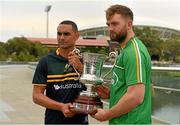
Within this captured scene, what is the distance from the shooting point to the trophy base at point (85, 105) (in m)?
2.53

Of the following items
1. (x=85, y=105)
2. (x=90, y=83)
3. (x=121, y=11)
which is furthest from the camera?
(x=90, y=83)

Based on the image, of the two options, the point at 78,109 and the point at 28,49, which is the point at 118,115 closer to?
the point at 78,109

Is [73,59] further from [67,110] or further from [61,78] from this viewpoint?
[67,110]

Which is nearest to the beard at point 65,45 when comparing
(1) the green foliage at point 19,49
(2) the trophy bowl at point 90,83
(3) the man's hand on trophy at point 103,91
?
(2) the trophy bowl at point 90,83

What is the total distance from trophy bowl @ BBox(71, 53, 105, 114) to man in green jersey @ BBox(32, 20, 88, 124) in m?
0.11

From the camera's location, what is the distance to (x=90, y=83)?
2662 millimetres

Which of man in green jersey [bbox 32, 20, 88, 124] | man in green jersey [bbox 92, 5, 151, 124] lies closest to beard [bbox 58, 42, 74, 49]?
man in green jersey [bbox 32, 20, 88, 124]

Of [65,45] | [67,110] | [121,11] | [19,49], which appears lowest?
[19,49]

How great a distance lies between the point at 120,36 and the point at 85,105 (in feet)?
1.59

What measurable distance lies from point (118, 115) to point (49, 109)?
0.70m

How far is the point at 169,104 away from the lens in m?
7.07

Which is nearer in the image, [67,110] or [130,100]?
[130,100]

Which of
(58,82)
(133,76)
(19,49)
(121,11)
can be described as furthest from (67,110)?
(19,49)

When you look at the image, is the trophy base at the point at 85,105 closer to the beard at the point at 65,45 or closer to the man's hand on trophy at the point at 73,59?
the man's hand on trophy at the point at 73,59
